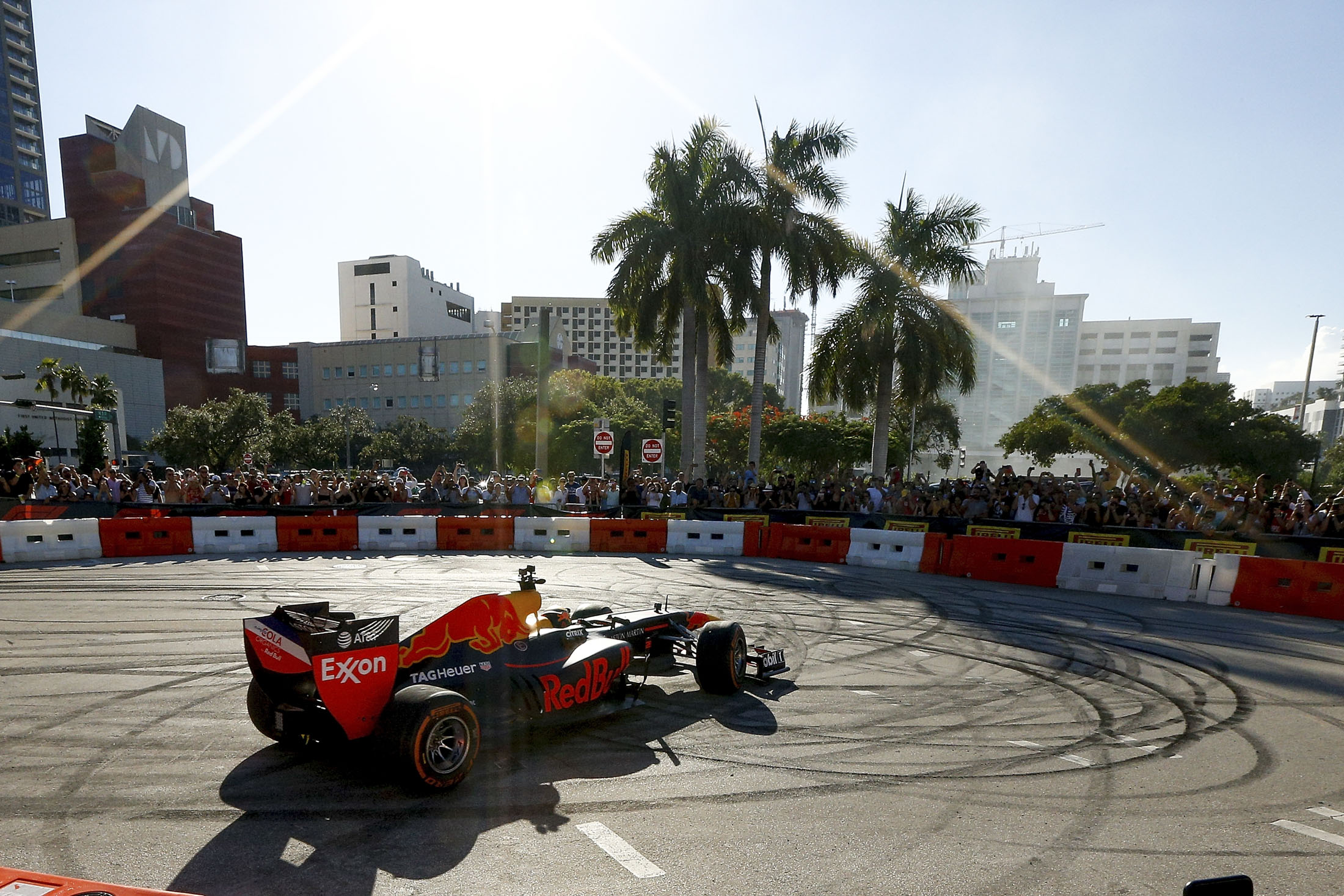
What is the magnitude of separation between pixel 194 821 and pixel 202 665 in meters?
3.50

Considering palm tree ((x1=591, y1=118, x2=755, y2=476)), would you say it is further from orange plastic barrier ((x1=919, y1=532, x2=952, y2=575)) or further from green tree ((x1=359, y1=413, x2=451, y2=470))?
green tree ((x1=359, y1=413, x2=451, y2=470))

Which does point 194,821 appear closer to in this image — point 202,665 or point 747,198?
point 202,665

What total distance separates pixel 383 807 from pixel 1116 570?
495 inches

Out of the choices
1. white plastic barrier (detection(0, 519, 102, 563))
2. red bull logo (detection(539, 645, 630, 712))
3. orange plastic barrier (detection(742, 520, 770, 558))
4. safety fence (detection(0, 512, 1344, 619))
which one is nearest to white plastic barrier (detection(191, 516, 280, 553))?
safety fence (detection(0, 512, 1344, 619))

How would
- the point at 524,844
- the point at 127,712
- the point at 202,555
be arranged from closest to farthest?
the point at 524,844, the point at 127,712, the point at 202,555

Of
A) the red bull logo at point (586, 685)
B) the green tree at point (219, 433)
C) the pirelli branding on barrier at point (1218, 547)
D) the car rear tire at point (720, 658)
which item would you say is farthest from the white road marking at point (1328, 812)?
the green tree at point (219, 433)

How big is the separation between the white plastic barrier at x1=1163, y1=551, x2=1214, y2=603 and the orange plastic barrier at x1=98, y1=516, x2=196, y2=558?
1891 centimetres

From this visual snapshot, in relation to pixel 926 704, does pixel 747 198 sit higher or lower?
higher

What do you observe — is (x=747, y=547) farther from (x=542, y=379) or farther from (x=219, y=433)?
(x=219, y=433)

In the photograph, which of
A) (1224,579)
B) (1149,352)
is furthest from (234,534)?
(1149,352)

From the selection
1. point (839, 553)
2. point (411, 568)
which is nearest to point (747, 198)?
point (839, 553)

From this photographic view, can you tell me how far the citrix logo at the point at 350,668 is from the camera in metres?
4.54

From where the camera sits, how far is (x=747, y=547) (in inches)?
644

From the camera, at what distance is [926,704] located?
650 centimetres
